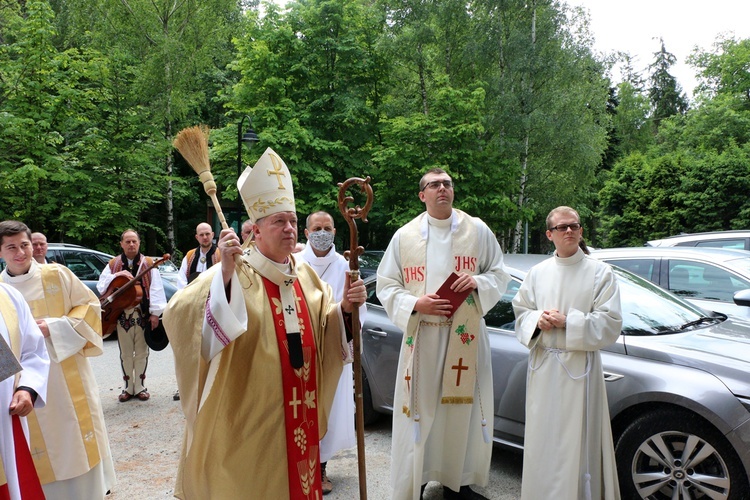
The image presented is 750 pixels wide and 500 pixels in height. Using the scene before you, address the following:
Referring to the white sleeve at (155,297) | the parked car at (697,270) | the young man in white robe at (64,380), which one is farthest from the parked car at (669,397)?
the white sleeve at (155,297)

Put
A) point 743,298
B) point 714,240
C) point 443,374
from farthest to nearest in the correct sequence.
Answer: point 714,240
point 743,298
point 443,374

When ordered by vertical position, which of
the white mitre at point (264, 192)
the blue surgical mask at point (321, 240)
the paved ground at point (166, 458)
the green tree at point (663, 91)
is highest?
→ the green tree at point (663, 91)

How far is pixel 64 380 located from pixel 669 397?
392 cm

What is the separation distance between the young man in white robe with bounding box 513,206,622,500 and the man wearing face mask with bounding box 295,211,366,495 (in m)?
1.39

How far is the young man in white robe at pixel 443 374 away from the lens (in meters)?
3.89

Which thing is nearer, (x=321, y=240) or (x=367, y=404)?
(x=321, y=240)

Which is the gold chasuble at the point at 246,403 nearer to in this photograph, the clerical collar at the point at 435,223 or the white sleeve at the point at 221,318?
the white sleeve at the point at 221,318

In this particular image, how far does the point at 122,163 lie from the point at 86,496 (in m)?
15.2

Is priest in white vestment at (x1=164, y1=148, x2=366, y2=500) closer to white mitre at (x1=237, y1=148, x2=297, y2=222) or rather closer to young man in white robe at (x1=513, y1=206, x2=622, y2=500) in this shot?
white mitre at (x1=237, y1=148, x2=297, y2=222)

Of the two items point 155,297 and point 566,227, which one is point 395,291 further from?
point 155,297

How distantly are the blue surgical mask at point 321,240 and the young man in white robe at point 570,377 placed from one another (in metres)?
1.83

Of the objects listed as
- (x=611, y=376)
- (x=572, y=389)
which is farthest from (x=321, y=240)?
(x=611, y=376)

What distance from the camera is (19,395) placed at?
2.75 m

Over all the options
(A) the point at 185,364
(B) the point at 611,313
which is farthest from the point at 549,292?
(A) the point at 185,364
